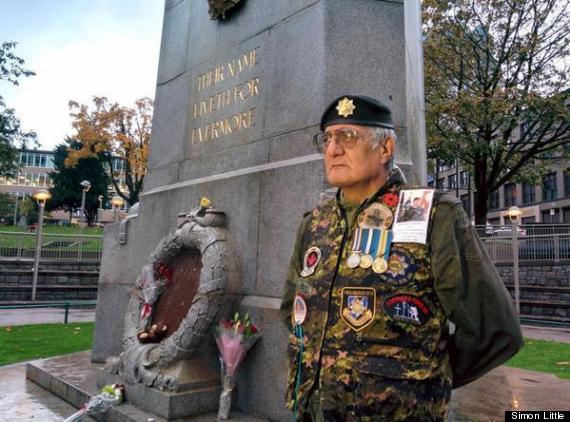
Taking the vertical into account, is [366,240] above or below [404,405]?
above

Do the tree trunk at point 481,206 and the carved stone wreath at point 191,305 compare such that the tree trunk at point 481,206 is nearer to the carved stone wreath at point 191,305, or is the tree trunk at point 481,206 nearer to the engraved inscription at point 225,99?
the engraved inscription at point 225,99

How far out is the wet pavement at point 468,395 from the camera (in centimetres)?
439

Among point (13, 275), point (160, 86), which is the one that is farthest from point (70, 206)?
point (160, 86)

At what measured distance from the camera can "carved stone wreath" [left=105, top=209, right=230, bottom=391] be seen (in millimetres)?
4305

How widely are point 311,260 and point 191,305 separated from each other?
238cm

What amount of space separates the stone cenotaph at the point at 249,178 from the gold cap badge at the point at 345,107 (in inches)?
70.2

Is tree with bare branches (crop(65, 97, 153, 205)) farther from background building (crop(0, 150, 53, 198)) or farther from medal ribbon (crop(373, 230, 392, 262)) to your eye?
background building (crop(0, 150, 53, 198))

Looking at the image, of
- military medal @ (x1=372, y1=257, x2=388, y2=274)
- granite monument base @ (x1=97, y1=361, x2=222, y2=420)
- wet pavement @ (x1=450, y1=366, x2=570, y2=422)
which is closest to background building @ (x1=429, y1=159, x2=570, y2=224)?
wet pavement @ (x1=450, y1=366, x2=570, y2=422)

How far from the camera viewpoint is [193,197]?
5684 millimetres

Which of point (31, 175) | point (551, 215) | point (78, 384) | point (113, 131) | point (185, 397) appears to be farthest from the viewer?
point (31, 175)

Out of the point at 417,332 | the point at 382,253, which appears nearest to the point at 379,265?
the point at 382,253

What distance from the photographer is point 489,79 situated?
21266mm

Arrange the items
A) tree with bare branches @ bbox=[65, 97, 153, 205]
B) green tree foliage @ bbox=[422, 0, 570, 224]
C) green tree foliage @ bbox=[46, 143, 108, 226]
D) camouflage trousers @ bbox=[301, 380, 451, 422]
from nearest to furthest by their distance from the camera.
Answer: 1. camouflage trousers @ bbox=[301, 380, 451, 422]
2. green tree foliage @ bbox=[422, 0, 570, 224]
3. tree with bare branches @ bbox=[65, 97, 153, 205]
4. green tree foliage @ bbox=[46, 143, 108, 226]

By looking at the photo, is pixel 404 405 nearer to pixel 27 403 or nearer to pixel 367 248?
pixel 367 248
